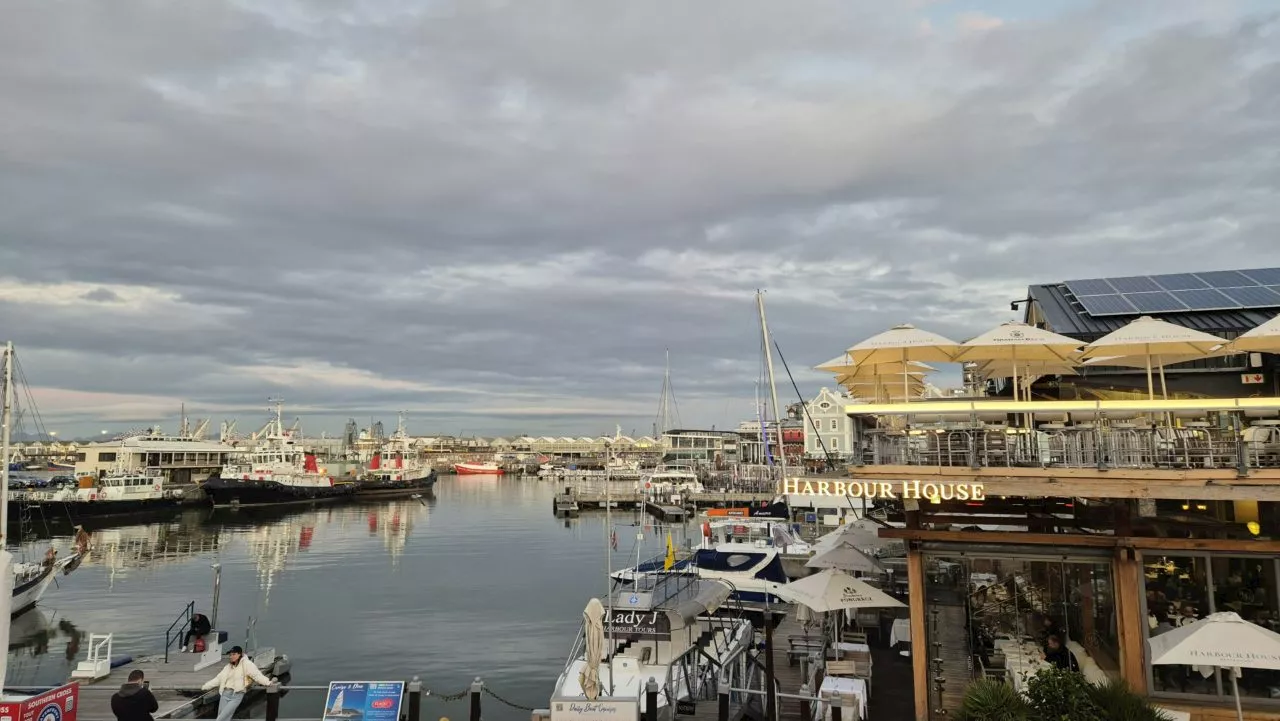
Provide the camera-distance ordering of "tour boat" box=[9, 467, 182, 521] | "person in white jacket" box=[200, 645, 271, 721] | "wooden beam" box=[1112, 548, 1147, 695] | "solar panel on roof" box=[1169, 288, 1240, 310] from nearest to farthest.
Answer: "wooden beam" box=[1112, 548, 1147, 695], "person in white jacket" box=[200, 645, 271, 721], "solar panel on roof" box=[1169, 288, 1240, 310], "tour boat" box=[9, 467, 182, 521]

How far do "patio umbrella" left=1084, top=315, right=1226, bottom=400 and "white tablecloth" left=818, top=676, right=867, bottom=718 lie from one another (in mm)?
6680

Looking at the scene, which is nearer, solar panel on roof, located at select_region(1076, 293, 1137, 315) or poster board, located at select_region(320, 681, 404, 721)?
poster board, located at select_region(320, 681, 404, 721)

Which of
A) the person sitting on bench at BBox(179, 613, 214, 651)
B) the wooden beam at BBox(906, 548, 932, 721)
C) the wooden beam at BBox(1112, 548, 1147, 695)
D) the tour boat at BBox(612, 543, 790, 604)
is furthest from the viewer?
A: the tour boat at BBox(612, 543, 790, 604)

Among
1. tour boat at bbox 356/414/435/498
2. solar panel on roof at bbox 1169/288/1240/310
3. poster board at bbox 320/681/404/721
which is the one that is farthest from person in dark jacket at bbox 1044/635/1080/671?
tour boat at bbox 356/414/435/498

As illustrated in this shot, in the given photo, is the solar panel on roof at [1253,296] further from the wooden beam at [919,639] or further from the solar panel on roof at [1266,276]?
the wooden beam at [919,639]

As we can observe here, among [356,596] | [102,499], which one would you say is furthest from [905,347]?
[102,499]

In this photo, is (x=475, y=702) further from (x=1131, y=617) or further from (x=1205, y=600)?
(x=1205, y=600)

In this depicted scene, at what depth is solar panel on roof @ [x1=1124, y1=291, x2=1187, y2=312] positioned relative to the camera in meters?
19.3

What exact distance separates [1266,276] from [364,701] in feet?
88.1

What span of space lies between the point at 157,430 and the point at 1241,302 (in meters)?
132

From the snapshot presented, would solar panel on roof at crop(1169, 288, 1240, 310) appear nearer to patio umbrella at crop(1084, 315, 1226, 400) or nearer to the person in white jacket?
patio umbrella at crop(1084, 315, 1226, 400)

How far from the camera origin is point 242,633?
93.5ft

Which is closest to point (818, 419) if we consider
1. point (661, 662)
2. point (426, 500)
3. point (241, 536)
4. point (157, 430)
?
point (426, 500)

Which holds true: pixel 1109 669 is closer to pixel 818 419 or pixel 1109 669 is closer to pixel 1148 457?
pixel 1148 457
